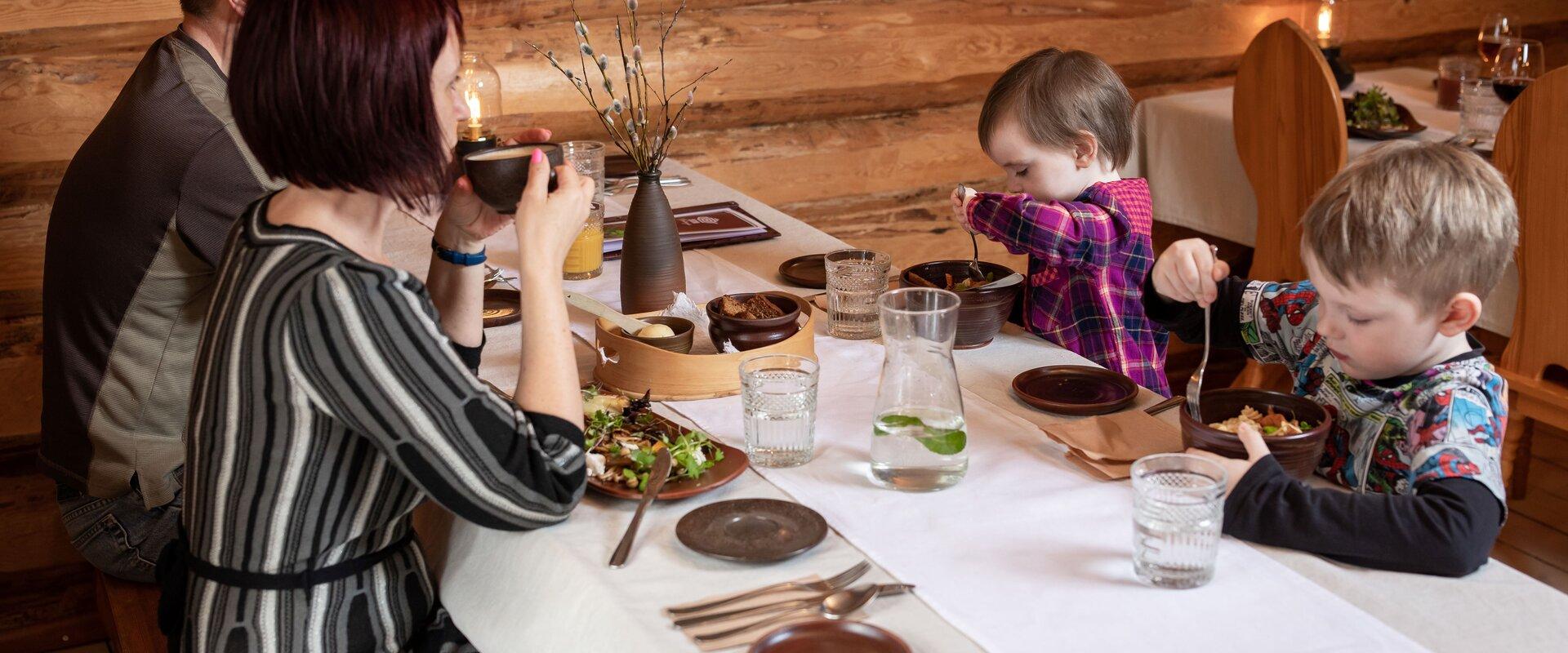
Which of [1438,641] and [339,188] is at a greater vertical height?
[339,188]

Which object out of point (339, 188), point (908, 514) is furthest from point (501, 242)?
point (908, 514)

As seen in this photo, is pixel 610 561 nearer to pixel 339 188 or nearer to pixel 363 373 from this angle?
pixel 363 373

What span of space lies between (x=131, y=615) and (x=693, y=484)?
3.60 feet

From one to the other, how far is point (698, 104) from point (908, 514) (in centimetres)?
246

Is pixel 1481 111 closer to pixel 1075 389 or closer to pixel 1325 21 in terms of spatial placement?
pixel 1325 21

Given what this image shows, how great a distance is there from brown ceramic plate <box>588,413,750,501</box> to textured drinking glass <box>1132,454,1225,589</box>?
1.45 ft

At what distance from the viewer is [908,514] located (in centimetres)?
137

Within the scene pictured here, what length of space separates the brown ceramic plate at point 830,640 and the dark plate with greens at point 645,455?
11.5 inches

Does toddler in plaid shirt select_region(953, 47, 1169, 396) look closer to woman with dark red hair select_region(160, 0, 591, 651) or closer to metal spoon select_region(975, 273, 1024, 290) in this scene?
metal spoon select_region(975, 273, 1024, 290)

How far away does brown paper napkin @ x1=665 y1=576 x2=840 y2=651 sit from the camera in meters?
1.14

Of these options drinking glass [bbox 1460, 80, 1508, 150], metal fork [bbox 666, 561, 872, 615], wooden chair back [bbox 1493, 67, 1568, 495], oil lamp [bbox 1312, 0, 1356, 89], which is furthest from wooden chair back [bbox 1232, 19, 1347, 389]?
metal fork [bbox 666, 561, 872, 615]

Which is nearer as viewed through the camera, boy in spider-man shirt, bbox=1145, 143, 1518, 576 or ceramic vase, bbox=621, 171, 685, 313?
boy in spider-man shirt, bbox=1145, 143, 1518, 576

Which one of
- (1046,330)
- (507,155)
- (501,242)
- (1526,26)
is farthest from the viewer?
(1526,26)

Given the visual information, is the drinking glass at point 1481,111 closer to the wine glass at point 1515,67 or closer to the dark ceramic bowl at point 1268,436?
the wine glass at point 1515,67
